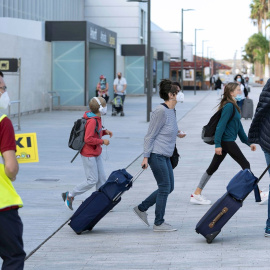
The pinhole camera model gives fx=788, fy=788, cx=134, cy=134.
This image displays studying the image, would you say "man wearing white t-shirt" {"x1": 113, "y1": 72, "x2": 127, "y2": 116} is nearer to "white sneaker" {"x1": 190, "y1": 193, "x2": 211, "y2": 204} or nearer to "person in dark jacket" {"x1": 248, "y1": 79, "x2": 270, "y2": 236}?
"white sneaker" {"x1": 190, "y1": 193, "x2": 211, "y2": 204}

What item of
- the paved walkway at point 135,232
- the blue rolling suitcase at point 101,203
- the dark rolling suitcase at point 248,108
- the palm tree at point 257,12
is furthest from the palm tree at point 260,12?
the blue rolling suitcase at point 101,203

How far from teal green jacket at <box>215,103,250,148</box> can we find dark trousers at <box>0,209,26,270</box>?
187 inches

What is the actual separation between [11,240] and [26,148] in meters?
0.87

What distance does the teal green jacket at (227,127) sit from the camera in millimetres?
9062

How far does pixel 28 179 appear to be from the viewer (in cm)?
1214

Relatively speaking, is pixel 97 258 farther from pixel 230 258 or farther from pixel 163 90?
pixel 163 90

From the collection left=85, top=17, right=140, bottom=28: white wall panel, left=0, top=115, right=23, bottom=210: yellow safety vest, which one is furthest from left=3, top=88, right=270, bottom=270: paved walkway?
left=85, top=17, right=140, bottom=28: white wall panel

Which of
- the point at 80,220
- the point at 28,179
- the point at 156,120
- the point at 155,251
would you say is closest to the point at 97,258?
the point at 155,251

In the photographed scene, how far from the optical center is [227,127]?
9242 mm

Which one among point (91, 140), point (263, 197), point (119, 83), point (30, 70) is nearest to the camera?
point (91, 140)

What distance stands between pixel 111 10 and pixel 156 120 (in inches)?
2519

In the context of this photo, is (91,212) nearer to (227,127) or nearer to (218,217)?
(218,217)

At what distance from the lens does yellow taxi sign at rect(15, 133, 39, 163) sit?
208 inches

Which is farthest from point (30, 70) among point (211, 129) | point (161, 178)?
point (161, 178)
